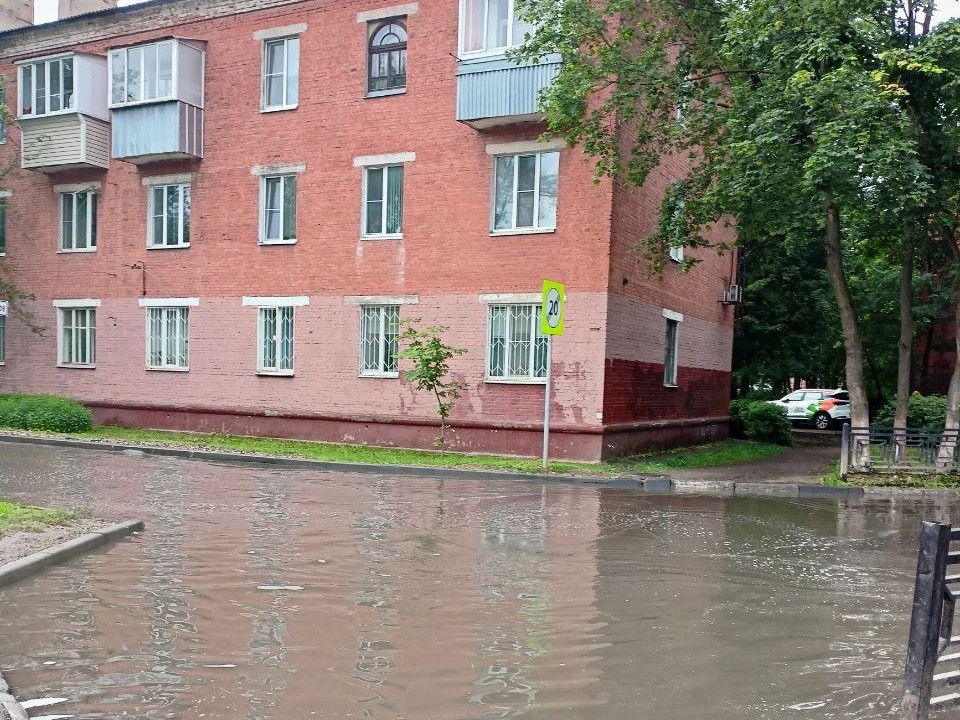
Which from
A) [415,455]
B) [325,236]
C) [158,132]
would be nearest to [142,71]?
[158,132]

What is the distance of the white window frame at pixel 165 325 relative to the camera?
20.8 meters

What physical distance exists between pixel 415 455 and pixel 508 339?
286 centimetres

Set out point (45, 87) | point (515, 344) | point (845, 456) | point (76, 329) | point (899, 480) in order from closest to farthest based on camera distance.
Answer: point (899, 480) → point (845, 456) → point (515, 344) → point (45, 87) → point (76, 329)

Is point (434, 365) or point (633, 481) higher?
point (434, 365)

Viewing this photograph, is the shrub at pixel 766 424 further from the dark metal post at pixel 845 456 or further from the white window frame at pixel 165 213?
the white window frame at pixel 165 213

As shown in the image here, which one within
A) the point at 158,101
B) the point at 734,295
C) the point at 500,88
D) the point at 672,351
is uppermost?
the point at 158,101

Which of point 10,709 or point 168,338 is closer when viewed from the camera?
point 10,709

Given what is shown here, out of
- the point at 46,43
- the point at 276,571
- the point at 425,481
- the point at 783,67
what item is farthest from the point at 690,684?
the point at 46,43

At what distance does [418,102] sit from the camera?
59.6ft

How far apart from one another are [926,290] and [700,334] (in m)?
9.99

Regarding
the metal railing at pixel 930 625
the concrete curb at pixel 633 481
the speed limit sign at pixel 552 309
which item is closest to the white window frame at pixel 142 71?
the concrete curb at pixel 633 481

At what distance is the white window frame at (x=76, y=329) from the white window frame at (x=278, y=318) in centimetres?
482

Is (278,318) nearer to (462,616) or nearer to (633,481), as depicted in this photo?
(633,481)

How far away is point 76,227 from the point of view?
877 inches
